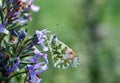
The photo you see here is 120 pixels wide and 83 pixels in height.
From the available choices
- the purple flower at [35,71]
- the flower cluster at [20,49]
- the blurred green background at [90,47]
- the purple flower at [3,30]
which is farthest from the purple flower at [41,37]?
the blurred green background at [90,47]

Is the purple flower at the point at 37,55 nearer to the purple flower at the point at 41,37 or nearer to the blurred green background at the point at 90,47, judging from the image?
the purple flower at the point at 41,37

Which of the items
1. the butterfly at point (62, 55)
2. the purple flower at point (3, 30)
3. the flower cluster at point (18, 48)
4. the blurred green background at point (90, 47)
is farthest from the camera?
the blurred green background at point (90, 47)

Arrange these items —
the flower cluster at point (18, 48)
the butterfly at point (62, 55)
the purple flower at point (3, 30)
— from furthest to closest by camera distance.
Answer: the butterfly at point (62, 55) → the flower cluster at point (18, 48) → the purple flower at point (3, 30)

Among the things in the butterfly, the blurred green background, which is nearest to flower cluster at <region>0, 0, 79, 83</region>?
the butterfly

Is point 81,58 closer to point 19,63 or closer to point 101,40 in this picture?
point 101,40

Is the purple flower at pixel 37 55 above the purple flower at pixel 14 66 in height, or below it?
above

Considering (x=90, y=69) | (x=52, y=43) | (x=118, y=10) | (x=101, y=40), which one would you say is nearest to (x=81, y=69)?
(x=90, y=69)

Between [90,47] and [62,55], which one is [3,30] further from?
[90,47]

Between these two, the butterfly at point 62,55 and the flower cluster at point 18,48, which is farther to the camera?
the butterfly at point 62,55

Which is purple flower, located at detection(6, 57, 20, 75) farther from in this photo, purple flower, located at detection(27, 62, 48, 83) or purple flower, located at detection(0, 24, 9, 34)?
purple flower, located at detection(0, 24, 9, 34)
